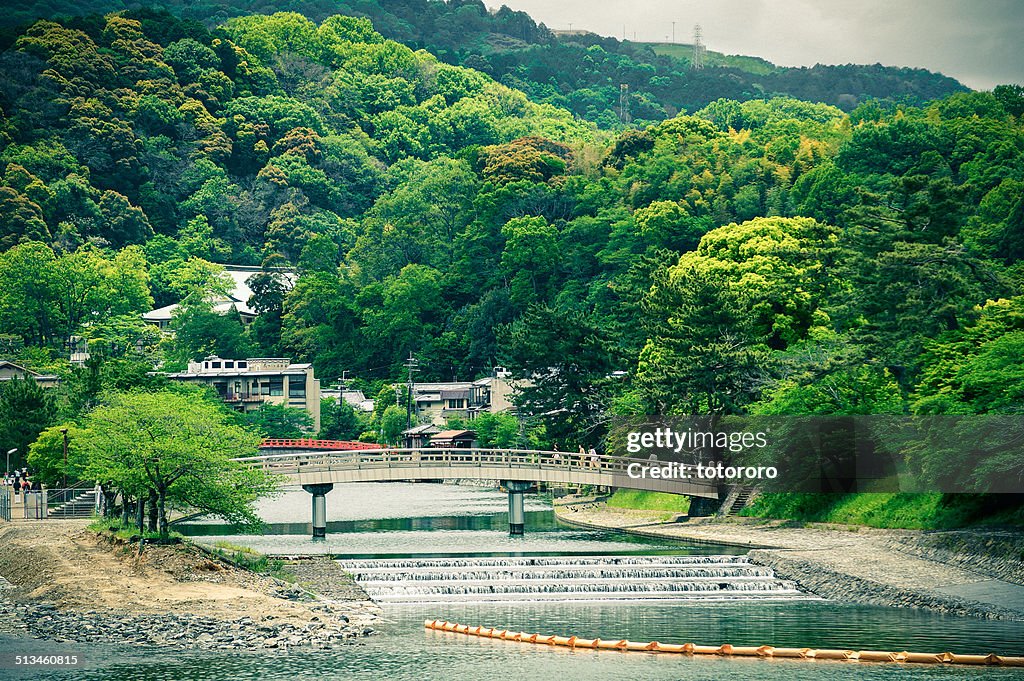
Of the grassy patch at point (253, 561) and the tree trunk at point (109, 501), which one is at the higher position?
the tree trunk at point (109, 501)

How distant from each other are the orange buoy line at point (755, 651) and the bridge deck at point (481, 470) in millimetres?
21855

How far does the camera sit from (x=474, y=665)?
1467 inches

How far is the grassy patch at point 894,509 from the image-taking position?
50.4 meters

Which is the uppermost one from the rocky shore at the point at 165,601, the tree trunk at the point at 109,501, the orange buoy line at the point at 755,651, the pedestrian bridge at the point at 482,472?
the pedestrian bridge at the point at 482,472

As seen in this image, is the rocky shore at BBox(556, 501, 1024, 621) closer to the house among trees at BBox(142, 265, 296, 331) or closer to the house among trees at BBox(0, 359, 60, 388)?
the house among trees at BBox(0, 359, 60, 388)

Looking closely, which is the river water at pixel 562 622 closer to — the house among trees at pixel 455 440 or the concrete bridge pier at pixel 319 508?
the concrete bridge pier at pixel 319 508

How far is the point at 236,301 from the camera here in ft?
478

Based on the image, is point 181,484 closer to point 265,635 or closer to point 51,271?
point 265,635

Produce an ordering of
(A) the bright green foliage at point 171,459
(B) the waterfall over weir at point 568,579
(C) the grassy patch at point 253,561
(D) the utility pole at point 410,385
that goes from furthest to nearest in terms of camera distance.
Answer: (D) the utility pole at point 410,385, (A) the bright green foliage at point 171,459, (C) the grassy patch at point 253,561, (B) the waterfall over weir at point 568,579

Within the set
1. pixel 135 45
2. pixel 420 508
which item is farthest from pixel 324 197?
pixel 420 508

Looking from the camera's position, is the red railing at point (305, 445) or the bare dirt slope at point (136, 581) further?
the red railing at point (305, 445)

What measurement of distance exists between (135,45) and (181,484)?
455ft

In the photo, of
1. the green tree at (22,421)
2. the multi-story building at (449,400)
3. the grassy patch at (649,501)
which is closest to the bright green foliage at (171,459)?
the grassy patch at (649,501)

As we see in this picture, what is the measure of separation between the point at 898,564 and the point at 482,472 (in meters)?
20.4
